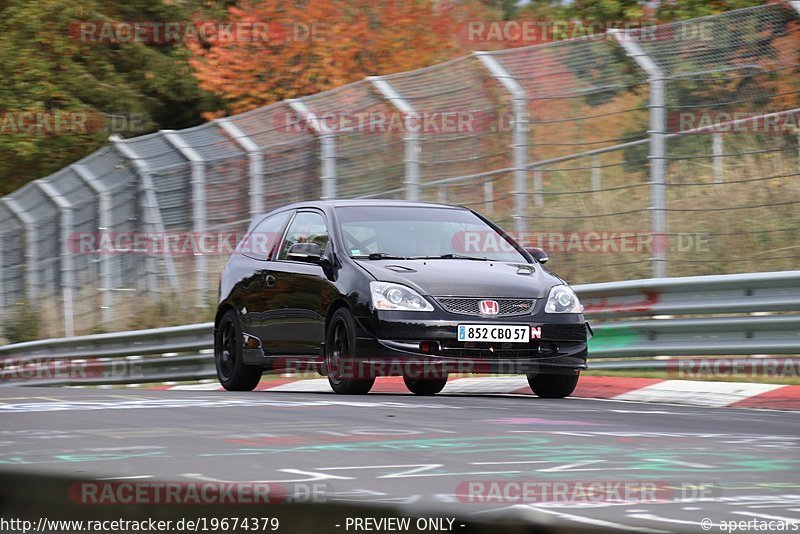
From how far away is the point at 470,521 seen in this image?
2.69 metres

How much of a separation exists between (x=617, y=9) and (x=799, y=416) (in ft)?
63.7

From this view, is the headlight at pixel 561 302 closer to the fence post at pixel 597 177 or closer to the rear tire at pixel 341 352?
the rear tire at pixel 341 352

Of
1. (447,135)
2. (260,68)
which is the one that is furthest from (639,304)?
(260,68)

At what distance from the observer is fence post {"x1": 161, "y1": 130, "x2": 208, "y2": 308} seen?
18.6 m

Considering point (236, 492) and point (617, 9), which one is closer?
point (236, 492)

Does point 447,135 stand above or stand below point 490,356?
above

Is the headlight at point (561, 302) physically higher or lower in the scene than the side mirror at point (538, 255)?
lower

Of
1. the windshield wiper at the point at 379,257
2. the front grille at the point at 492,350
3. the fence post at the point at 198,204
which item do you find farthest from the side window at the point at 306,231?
the fence post at the point at 198,204

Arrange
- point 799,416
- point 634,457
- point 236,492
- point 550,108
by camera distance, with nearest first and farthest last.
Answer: point 236,492
point 634,457
point 799,416
point 550,108

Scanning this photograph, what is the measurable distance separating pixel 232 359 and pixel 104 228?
29.0 feet

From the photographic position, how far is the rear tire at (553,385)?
436 inches

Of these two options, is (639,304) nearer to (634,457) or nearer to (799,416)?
(799,416)

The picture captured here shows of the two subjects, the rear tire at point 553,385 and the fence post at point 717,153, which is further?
the fence post at point 717,153

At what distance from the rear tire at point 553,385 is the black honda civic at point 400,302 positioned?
0.03ft
